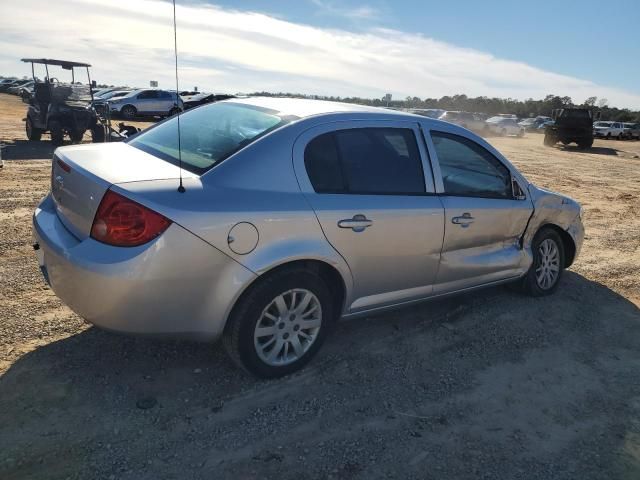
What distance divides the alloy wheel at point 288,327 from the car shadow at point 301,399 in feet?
0.59

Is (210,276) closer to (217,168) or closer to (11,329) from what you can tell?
(217,168)

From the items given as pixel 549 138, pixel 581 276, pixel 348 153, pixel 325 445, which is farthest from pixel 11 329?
pixel 549 138

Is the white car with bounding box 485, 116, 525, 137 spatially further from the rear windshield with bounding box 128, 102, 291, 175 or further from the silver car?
the rear windshield with bounding box 128, 102, 291, 175

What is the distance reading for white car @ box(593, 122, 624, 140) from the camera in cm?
3919

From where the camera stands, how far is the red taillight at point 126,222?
264cm

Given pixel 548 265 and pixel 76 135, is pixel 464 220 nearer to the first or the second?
pixel 548 265

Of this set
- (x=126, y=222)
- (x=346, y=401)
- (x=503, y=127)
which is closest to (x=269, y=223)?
(x=126, y=222)

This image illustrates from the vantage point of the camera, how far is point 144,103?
29.0m

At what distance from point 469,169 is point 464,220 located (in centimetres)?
49

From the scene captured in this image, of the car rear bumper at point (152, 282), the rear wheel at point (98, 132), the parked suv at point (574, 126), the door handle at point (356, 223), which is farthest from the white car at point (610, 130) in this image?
the car rear bumper at point (152, 282)

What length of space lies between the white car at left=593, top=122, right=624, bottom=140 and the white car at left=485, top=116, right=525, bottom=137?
6214 millimetres

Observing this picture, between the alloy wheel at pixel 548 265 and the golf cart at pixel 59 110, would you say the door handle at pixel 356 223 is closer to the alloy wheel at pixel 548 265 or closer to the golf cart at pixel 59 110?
the alloy wheel at pixel 548 265

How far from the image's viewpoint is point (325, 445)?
8.99 ft

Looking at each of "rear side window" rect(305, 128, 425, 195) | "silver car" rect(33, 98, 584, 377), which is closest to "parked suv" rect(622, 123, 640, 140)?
"silver car" rect(33, 98, 584, 377)
